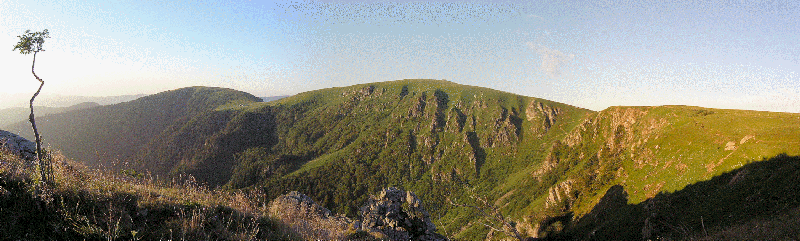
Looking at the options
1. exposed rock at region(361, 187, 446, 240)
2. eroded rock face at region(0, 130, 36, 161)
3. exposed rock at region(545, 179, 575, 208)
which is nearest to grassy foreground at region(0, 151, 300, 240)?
eroded rock face at region(0, 130, 36, 161)

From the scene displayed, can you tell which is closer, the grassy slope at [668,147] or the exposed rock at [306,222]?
the exposed rock at [306,222]

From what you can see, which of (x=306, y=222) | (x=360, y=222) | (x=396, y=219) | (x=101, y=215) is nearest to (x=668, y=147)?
(x=360, y=222)

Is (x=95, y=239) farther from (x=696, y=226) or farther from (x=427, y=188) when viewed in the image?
(x=427, y=188)

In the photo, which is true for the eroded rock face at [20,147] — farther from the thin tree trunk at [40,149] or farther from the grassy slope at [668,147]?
the grassy slope at [668,147]

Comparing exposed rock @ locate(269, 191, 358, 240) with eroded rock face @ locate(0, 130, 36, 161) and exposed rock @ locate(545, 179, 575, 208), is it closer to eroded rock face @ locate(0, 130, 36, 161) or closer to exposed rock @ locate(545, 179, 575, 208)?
eroded rock face @ locate(0, 130, 36, 161)

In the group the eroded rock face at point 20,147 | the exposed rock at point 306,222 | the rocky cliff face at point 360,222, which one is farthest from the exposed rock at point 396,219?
the eroded rock face at point 20,147

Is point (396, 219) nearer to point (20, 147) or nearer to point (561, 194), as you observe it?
point (20, 147)

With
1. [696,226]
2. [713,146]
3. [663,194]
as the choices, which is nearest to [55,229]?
[696,226]
